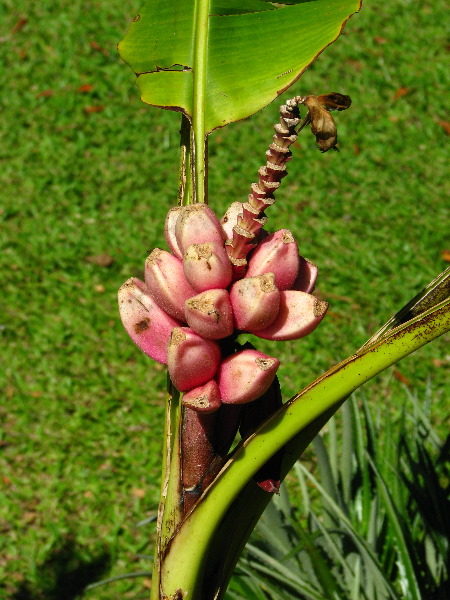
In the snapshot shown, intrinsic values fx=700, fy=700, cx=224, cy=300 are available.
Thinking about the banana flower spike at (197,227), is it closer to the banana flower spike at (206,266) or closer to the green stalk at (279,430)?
the banana flower spike at (206,266)

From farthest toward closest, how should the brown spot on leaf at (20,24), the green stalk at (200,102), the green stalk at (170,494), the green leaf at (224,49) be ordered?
the brown spot on leaf at (20,24)
the green leaf at (224,49)
the green stalk at (200,102)
the green stalk at (170,494)

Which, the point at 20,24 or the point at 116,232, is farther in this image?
the point at 20,24

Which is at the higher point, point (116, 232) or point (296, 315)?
point (116, 232)

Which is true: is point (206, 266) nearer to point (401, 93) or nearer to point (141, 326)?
point (141, 326)

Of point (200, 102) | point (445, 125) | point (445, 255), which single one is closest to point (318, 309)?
point (200, 102)

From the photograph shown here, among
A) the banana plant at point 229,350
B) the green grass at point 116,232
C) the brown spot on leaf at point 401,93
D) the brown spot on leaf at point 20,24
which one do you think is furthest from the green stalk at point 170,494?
the brown spot on leaf at point 20,24

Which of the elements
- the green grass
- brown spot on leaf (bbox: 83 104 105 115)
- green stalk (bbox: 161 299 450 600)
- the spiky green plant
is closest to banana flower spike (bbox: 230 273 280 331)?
green stalk (bbox: 161 299 450 600)
